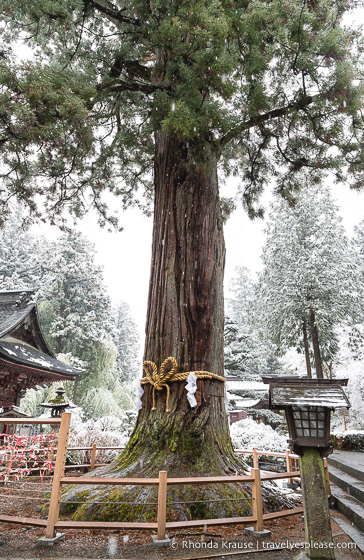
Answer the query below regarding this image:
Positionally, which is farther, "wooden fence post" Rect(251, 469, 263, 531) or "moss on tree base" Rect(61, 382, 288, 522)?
"moss on tree base" Rect(61, 382, 288, 522)

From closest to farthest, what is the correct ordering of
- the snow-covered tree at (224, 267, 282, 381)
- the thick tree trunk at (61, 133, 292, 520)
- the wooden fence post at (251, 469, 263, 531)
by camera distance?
1. the wooden fence post at (251, 469, 263, 531)
2. the thick tree trunk at (61, 133, 292, 520)
3. the snow-covered tree at (224, 267, 282, 381)

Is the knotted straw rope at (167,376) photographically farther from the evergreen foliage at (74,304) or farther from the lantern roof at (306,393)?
the evergreen foliage at (74,304)

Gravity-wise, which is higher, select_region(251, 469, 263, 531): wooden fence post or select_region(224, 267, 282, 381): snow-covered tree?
select_region(224, 267, 282, 381): snow-covered tree

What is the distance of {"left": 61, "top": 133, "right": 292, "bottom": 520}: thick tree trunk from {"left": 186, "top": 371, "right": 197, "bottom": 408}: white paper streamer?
0.08 metres

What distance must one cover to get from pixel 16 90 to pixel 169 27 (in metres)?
2.06

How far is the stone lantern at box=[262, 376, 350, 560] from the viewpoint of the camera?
232cm

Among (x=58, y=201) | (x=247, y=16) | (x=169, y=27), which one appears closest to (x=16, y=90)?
(x=169, y=27)

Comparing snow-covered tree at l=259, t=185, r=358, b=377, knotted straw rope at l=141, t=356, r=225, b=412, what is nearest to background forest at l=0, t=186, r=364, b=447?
snow-covered tree at l=259, t=185, r=358, b=377

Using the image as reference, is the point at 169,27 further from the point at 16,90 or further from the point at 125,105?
the point at 125,105

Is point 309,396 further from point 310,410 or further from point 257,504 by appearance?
point 257,504

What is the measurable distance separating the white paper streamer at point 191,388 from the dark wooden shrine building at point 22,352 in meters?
6.40

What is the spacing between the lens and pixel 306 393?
8.96 ft

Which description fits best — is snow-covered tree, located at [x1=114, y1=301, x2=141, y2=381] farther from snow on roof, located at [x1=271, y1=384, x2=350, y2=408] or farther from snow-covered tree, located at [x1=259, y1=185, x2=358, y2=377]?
snow on roof, located at [x1=271, y1=384, x2=350, y2=408]

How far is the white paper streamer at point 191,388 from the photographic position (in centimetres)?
395
